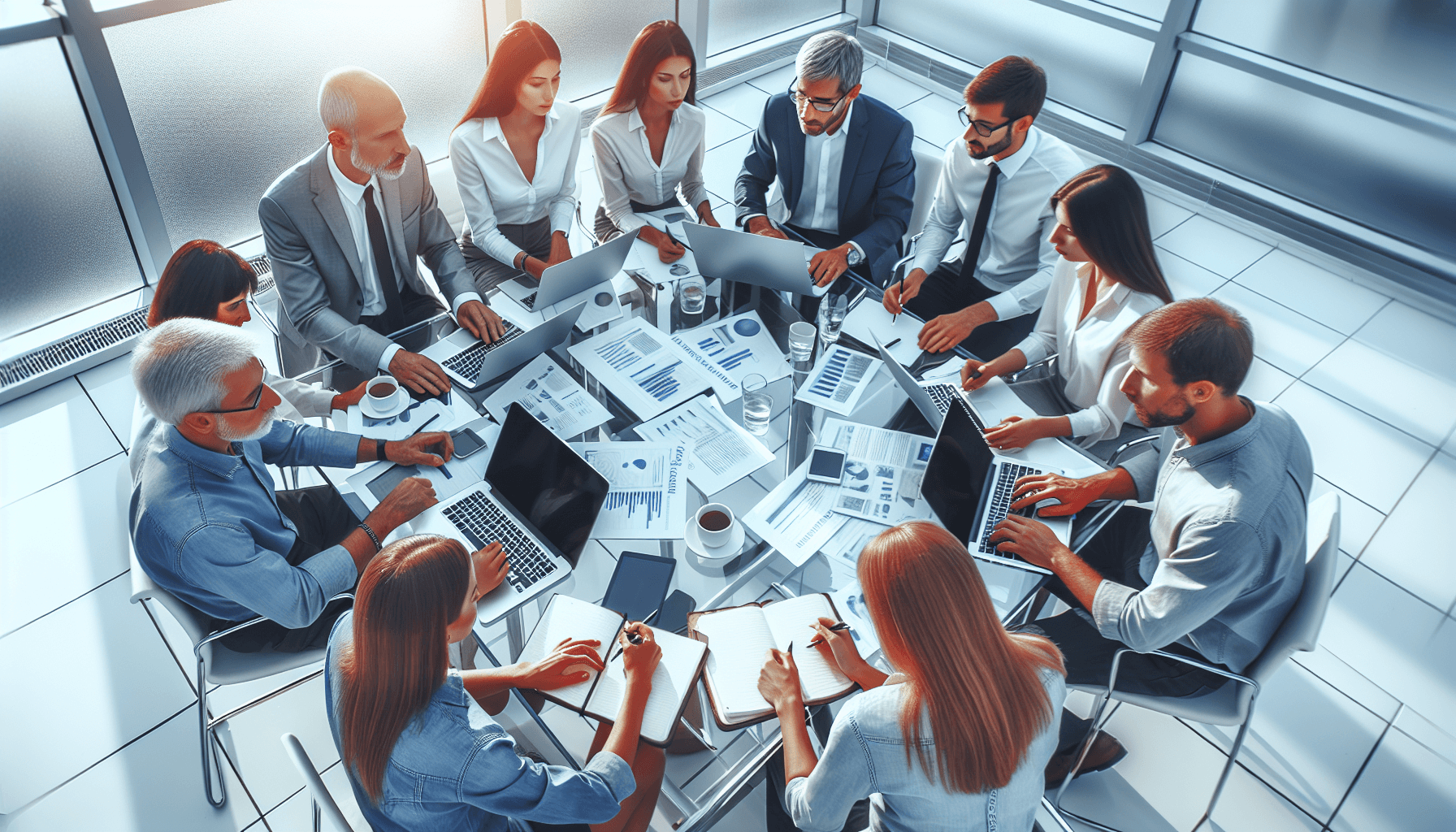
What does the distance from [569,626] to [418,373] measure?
3.18ft

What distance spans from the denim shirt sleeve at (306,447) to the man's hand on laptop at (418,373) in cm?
25

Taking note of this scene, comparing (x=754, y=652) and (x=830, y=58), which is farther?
(x=830, y=58)

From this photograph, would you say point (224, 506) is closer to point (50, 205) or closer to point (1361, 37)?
point (50, 205)

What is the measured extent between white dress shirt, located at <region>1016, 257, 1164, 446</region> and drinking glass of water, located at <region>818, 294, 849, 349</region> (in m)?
0.55

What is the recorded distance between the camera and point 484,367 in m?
2.49

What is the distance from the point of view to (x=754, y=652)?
197 cm

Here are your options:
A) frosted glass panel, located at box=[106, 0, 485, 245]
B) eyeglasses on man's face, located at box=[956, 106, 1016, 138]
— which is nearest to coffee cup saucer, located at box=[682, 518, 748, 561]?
eyeglasses on man's face, located at box=[956, 106, 1016, 138]

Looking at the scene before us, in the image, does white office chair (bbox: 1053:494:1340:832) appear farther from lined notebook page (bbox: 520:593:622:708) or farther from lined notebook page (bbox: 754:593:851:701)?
lined notebook page (bbox: 520:593:622:708)

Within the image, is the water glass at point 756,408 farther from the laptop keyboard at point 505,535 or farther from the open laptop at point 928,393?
the laptop keyboard at point 505,535

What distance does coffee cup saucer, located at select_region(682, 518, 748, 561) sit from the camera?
2.20m

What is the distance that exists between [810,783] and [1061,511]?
0.97m

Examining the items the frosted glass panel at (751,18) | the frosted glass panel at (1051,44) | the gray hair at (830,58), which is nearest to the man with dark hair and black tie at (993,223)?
the gray hair at (830,58)

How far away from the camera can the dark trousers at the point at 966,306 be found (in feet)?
9.80

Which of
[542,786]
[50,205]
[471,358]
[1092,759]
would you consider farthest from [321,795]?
[50,205]
